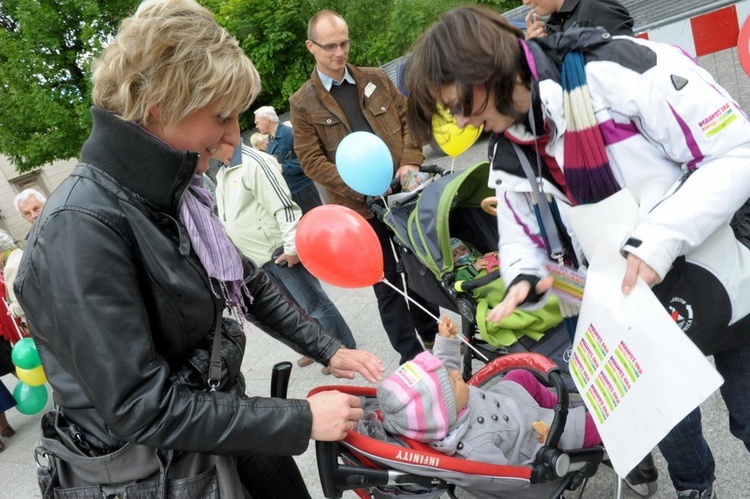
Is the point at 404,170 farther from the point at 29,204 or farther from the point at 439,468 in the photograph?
the point at 29,204

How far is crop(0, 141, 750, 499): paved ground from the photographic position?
7.33ft

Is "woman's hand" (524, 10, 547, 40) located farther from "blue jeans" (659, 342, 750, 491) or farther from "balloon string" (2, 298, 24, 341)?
"balloon string" (2, 298, 24, 341)

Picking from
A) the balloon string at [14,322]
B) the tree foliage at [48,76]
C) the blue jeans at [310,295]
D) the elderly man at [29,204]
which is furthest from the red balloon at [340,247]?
the tree foliage at [48,76]

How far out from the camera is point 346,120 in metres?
3.50

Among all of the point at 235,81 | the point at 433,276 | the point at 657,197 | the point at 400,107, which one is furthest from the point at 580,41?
the point at 400,107

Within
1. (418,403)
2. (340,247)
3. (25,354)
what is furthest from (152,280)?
(25,354)

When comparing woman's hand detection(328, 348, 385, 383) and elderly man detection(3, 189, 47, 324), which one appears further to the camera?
elderly man detection(3, 189, 47, 324)

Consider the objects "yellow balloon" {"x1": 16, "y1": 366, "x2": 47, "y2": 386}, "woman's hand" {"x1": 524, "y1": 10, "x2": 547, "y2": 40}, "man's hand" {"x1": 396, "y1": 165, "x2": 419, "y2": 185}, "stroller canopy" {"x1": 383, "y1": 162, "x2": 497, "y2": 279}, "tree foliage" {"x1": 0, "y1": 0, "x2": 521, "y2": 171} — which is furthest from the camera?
"tree foliage" {"x1": 0, "y1": 0, "x2": 521, "y2": 171}

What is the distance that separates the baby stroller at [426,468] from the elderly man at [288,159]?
3.59 m

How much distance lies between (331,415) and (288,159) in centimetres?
422

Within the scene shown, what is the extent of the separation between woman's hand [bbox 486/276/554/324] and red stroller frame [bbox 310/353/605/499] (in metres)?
0.31

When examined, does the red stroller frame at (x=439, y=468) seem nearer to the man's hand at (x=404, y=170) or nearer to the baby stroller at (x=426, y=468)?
the baby stroller at (x=426, y=468)

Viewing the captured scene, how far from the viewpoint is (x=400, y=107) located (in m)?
3.63

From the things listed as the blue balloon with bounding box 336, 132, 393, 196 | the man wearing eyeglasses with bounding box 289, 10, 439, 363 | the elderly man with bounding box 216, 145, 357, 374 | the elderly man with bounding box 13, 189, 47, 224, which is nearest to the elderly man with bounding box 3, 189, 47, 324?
the elderly man with bounding box 13, 189, 47, 224
